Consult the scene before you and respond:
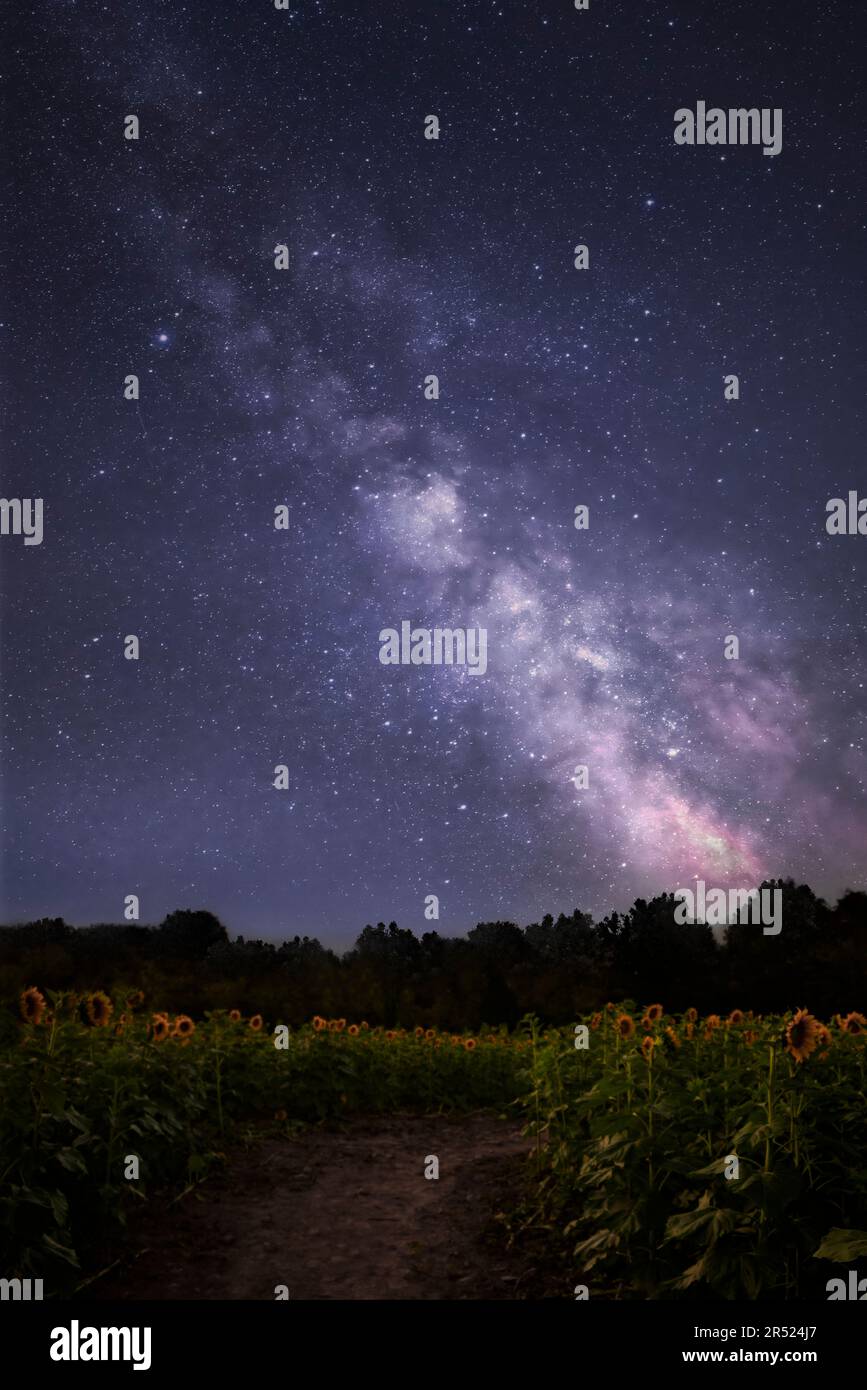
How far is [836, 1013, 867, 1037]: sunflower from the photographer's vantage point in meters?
6.98

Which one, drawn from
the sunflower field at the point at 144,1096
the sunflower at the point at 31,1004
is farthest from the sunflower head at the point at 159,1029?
the sunflower at the point at 31,1004

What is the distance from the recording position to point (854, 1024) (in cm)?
749

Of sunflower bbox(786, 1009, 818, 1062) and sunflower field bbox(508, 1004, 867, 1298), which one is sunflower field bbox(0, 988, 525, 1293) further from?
sunflower bbox(786, 1009, 818, 1062)

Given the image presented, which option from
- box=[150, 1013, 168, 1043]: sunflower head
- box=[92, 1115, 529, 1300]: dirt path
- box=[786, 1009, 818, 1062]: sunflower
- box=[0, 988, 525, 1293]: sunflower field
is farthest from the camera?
box=[150, 1013, 168, 1043]: sunflower head

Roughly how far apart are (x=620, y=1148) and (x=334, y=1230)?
325 cm

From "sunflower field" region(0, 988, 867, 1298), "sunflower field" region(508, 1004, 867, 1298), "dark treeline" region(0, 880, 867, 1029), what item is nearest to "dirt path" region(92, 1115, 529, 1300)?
"sunflower field" region(0, 988, 867, 1298)

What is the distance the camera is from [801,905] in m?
28.3

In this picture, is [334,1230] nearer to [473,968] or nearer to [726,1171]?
[726,1171]

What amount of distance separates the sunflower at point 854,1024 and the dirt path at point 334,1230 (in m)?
2.88

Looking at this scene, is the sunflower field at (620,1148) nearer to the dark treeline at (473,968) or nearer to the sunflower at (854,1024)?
the sunflower at (854,1024)

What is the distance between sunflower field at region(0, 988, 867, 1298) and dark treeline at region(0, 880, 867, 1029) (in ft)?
30.5
